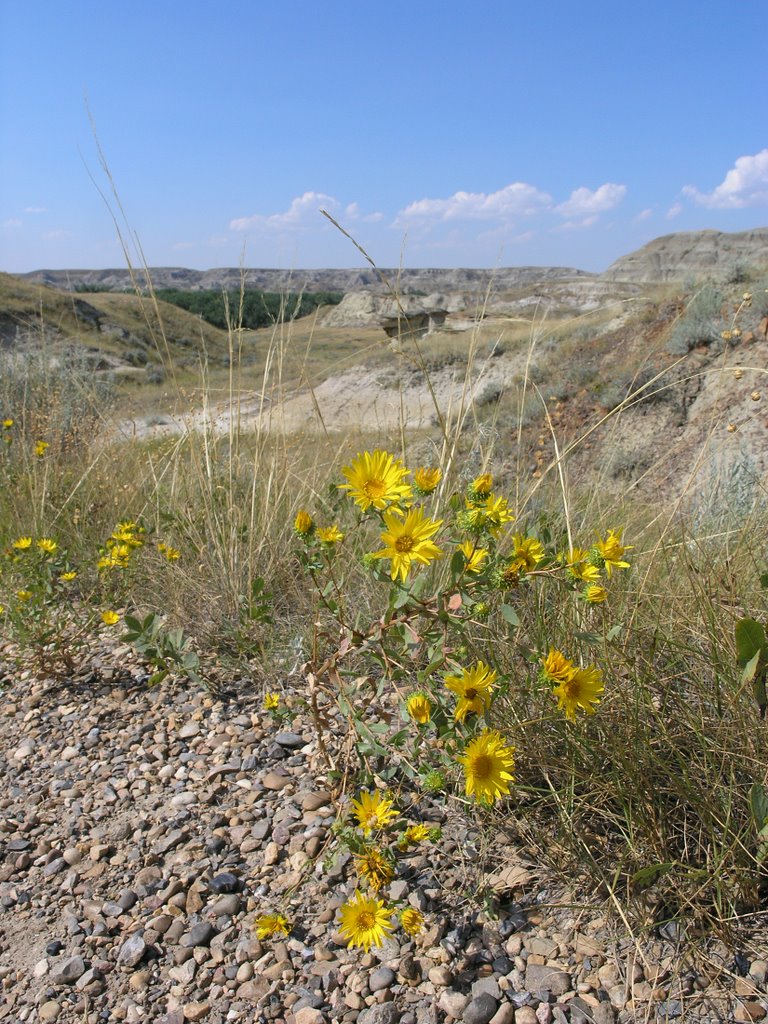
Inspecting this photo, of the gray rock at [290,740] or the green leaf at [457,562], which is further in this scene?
the gray rock at [290,740]

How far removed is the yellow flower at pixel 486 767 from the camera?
1184mm

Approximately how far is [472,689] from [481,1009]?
0.51 m

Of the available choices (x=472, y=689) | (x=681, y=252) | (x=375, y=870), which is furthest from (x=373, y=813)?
(x=681, y=252)

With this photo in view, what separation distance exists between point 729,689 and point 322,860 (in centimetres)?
85

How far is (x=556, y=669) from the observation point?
1187mm

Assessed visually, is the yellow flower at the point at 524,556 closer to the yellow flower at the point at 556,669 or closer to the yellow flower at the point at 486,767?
the yellow flower at the point at 556,669

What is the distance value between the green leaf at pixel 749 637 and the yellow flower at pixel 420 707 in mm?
527

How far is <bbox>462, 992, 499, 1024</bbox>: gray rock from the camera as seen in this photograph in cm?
118

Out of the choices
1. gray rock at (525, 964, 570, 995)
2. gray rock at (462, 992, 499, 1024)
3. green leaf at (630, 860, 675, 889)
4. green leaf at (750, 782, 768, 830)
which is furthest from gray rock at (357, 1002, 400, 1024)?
green leaf at (750, 782, 768, 830)

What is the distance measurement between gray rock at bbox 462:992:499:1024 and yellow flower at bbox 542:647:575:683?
0.52m

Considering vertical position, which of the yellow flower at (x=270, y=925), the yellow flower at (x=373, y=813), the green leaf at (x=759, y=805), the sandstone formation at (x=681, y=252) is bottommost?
the yellow flower at (x=270, y=925)

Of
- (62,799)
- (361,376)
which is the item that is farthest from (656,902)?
(361,376)

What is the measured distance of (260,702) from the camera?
6.89 feet

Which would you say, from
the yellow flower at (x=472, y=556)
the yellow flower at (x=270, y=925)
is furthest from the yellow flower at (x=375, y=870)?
the yellow flower at (x=472, y=556)
